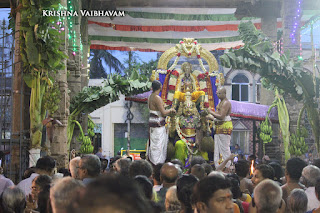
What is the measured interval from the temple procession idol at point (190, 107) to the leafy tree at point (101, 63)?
743 inches

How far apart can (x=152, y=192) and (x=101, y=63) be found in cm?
2883

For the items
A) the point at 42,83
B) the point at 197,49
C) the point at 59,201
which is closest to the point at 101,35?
the point at 197,49

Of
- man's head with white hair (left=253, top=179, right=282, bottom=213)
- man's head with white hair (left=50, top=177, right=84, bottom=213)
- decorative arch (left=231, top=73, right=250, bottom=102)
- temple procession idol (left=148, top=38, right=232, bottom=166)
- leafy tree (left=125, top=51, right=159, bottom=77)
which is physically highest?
leafy tree (left=125, top=51, right=159, bottom=77)

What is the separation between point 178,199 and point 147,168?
133 centimetres

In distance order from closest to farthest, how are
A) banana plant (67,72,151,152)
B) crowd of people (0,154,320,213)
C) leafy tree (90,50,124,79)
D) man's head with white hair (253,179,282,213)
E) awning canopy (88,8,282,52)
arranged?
crowd of people (0,154,320,213) < man's head with white hair (253,179,282,213) < banana plant (67,72,151,152) < awning canopy (88,8,282,52) < leafy tree (90,50,124,79)

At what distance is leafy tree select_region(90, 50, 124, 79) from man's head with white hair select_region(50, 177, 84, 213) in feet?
95.9

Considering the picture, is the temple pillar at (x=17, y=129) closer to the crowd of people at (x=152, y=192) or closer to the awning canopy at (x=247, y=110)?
the crowd of people at (x=152, y=192)

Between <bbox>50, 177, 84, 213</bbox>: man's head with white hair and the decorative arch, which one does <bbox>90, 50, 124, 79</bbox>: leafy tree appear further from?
<bbox>50, 177, 84, 213</bbox>: man's head with white hair

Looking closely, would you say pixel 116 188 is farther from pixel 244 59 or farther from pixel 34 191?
pixel 244 59

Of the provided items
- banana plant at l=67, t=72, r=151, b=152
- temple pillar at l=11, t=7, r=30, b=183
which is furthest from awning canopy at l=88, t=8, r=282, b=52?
temple pillar at l=11, t=7, r=30, b=183

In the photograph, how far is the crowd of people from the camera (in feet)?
5.01

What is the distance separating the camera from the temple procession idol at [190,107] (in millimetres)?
12633

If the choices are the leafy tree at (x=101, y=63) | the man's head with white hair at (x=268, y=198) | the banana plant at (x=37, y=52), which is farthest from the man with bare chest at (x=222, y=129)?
the leafy tree at (x=101, y=63)

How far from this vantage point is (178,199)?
4.19 meters
